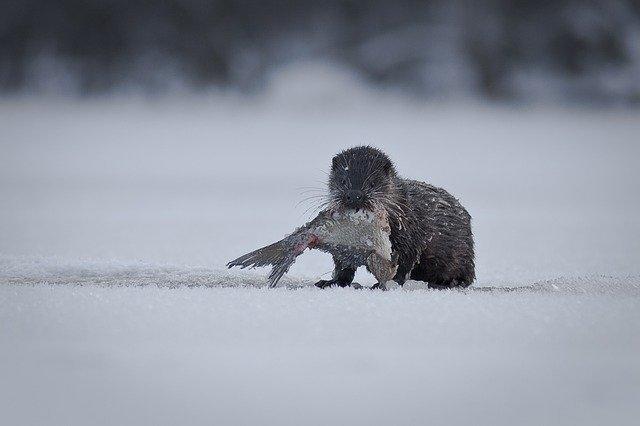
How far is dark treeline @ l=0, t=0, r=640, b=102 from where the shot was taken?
24.1 metres

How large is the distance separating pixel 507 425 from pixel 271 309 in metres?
1.38

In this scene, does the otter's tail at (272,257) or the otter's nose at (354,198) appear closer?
the otter's tail at (272,257)

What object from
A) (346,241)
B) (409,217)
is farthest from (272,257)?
(409,217)

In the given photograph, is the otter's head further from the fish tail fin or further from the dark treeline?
the dark treeline

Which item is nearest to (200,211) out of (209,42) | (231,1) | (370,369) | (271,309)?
(271,309)

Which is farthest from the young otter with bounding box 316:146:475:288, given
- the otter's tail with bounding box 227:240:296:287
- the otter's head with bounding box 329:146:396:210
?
the otter's tail with bounding box 227:240:296:287

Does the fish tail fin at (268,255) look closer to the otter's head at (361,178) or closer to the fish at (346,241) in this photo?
the fish at (346,241)

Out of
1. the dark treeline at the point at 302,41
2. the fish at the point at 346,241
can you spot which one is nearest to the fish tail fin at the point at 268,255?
the fish at the point at 346,241

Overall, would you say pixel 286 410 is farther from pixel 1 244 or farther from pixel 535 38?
pixel 535 38

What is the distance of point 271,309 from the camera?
12.4 ft

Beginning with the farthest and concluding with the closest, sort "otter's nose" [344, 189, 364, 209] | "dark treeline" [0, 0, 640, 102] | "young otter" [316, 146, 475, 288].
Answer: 1. "dark treeline" [0, 0, 640, 102]
2. "young otter" [316, 146, 475, 288]
3. "otter's nose" [344, 189, 364, 209]

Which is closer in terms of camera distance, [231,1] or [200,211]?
[200,211]

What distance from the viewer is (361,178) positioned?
459cm

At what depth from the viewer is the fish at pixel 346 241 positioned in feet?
14.2
